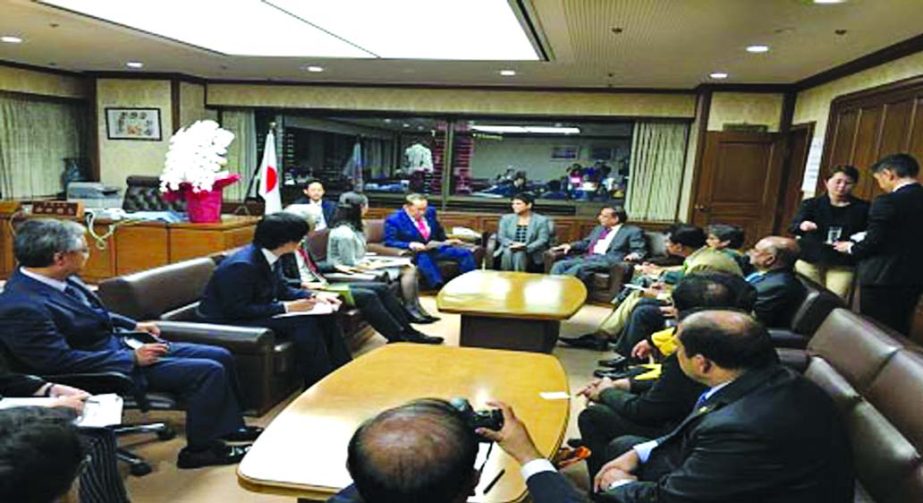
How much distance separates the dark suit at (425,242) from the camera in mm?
5523

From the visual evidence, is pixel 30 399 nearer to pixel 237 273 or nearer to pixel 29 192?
pixel 237 273

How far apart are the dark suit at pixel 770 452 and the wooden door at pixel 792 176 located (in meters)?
5.42

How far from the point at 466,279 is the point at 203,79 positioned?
17.7 ft

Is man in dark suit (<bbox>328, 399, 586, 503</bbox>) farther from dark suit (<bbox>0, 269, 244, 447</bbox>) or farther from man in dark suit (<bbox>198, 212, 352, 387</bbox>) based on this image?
man in dark suit (<bbox>198, 212, 352, 387</bbox>)

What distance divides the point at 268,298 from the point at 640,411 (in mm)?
1925

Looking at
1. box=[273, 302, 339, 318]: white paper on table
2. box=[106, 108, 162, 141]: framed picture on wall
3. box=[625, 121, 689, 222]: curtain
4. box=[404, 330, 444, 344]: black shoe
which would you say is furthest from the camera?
box=[106, 108, 162, 141]: framed picture on wall

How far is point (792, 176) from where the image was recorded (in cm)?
629

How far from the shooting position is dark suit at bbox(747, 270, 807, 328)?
3059mm

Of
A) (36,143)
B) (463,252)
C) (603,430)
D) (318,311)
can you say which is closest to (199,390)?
(318,311)

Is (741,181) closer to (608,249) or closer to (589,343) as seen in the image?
(608,249)

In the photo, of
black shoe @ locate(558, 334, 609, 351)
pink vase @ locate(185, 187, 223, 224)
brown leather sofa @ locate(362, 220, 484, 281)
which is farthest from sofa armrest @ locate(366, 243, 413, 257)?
black shoe @ locate(558, 334, 609, 351)

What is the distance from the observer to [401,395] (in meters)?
1.96

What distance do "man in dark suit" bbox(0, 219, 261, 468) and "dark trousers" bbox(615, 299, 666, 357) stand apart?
2256 mm

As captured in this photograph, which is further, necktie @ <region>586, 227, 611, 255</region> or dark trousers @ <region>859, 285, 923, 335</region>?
necktie @ <region>586, 227, 611, 255</region>
